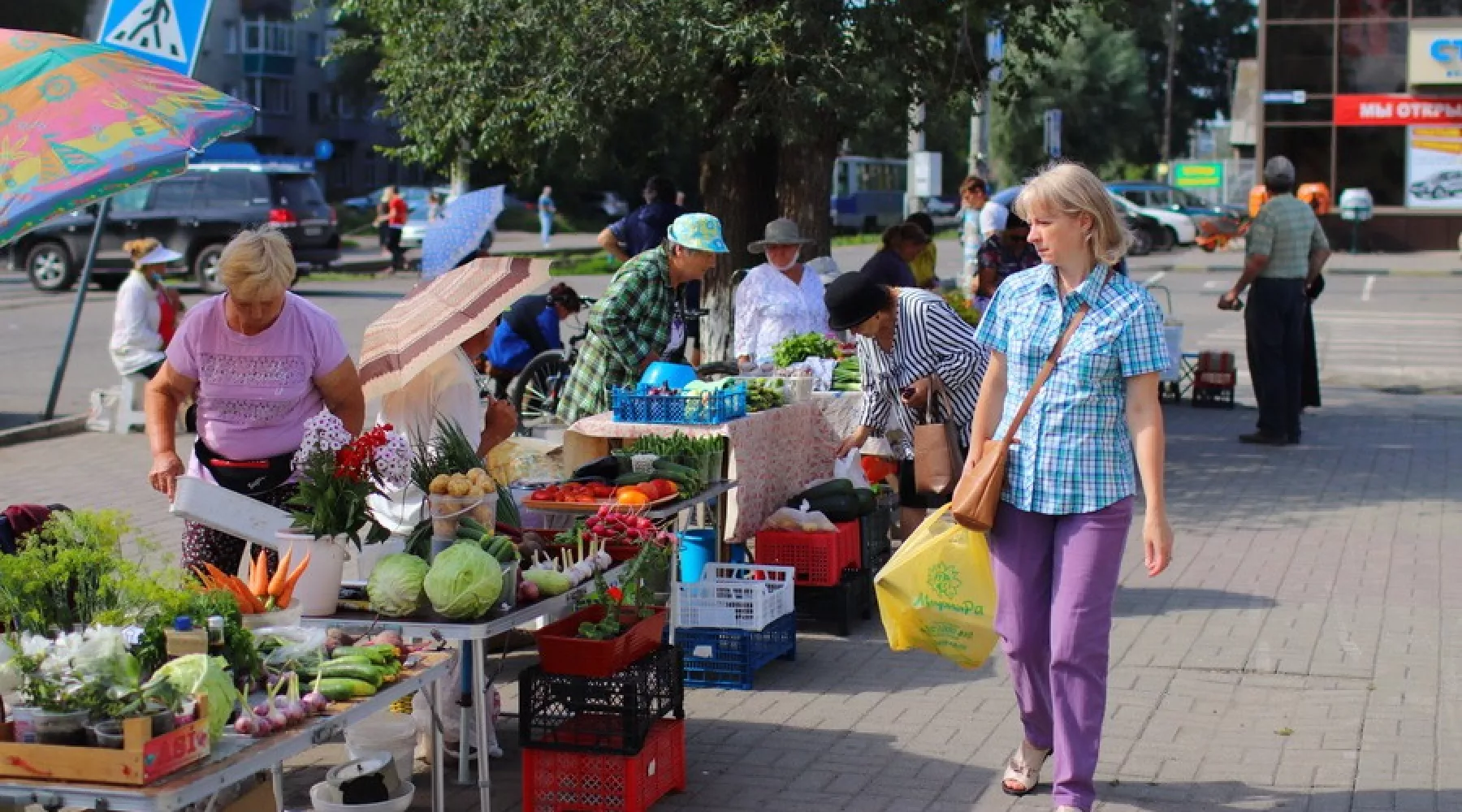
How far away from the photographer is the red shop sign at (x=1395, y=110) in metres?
42.1

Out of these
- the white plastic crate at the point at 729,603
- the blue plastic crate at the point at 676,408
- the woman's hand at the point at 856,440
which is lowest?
the white plastic crate at the point at 729,603

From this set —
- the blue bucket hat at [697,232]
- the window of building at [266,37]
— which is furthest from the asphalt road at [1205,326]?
the window of building at [266,37]

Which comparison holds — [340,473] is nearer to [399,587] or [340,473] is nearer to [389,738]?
[399,587]

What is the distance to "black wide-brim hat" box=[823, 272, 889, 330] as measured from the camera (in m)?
7.52

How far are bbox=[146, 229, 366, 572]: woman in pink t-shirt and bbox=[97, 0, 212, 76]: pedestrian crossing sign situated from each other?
370cm

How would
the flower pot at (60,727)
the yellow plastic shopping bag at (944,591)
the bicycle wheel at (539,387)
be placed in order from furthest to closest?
the bicycle wheel at (539,387), the yellow plastic shopping bag at (944,591), the flower pot at (60,727)

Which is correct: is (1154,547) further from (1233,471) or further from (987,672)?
(1233,471)

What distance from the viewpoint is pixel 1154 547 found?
16.9ft

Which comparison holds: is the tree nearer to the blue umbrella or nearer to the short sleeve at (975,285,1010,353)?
the blue umbrella

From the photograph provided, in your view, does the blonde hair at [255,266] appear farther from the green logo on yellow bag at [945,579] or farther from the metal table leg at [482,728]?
the green logo on yellow bag at [945,579]

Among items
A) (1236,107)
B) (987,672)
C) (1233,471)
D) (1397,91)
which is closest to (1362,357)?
(1233,471)

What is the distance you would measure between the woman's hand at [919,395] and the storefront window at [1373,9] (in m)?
37.9

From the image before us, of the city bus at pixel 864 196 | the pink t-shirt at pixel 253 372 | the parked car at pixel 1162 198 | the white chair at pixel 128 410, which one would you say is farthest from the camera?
the city bus at pixel 864 196

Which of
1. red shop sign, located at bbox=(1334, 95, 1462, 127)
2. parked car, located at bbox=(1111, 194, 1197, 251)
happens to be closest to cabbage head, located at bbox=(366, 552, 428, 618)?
parked car, located at bbox=(1111, 194, 1197, 251)
